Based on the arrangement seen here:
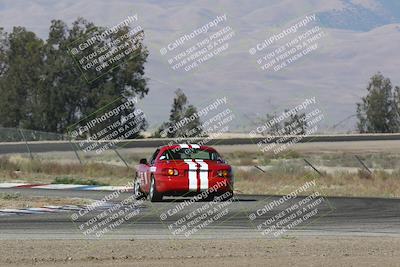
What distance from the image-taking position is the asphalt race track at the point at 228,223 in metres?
14.7

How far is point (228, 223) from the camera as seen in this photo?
54.1ft

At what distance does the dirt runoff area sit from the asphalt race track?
3.02 ft

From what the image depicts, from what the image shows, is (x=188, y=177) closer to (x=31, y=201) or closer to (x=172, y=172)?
(x=172, y=172)

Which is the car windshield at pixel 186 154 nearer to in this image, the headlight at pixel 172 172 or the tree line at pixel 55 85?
the headlight at pixel 172 172

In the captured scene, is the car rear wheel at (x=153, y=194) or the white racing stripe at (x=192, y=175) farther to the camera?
the car rear wheel at (x=153, y=194)

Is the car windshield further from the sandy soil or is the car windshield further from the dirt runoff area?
the dirt runoff area

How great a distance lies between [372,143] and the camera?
75500mm

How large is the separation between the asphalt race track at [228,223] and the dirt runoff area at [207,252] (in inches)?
36.2

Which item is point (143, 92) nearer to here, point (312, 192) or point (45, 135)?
point (45, 135)

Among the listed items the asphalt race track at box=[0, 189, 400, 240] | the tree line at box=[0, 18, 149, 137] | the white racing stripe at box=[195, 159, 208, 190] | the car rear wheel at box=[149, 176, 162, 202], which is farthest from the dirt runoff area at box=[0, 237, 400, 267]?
the tree line at box=[0, 18, 149, 137]

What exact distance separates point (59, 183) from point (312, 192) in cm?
937

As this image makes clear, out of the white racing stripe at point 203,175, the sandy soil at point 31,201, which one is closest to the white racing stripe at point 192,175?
the white racing stripe at point 203,175

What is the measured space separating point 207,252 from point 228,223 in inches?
170

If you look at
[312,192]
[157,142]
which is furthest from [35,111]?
[312,192]
